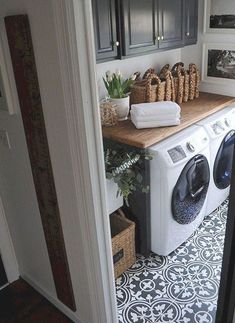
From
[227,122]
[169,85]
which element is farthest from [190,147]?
[169,85]

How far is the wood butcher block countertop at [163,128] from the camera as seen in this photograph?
194cm

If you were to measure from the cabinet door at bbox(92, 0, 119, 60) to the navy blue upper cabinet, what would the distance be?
470 millimetres

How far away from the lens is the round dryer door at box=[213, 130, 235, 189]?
238cm

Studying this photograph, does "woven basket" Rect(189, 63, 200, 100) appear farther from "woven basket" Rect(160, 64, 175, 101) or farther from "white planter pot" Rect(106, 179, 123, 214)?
"white planter pot" Rect(106, 179, 123, 214)

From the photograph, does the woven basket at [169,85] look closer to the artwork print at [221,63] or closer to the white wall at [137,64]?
the white wall at [137,64]

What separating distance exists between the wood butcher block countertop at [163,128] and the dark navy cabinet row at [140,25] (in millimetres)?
479

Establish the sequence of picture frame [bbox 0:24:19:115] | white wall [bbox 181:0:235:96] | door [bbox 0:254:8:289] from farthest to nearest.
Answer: white wall [bbox 181:0:235:96], door [bbox 0:254:8:289], picture frame [bbox 0:24:19:115]

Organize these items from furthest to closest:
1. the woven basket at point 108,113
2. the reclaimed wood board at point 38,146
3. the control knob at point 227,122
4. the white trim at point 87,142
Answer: the control knob at point 227,122, the woven basket at point 108,113, the reclaimed wood board at point 38,146, the white trim at point 87,142

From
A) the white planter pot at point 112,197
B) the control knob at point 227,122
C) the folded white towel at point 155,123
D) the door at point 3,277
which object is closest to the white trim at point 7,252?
the door at point 3,277

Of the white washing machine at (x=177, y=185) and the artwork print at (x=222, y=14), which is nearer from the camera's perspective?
the white washing machine at (x=177, y=185)

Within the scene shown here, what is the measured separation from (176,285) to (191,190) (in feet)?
2.12

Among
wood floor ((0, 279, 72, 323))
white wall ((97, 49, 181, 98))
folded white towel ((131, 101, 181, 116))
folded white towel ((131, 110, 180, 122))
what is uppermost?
white wall ((97, 49, 181, 98))

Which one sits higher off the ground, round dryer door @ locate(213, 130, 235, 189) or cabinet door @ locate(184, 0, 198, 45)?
cabinet door @ locate(184, 0, 198, 45)

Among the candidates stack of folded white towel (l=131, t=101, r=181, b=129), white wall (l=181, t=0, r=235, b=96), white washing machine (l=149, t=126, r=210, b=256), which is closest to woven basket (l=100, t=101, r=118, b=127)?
stack of folded white towel (l=131, t=101, r=181, b=129)
